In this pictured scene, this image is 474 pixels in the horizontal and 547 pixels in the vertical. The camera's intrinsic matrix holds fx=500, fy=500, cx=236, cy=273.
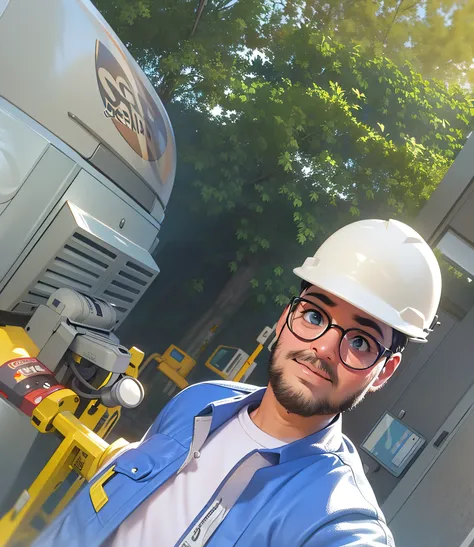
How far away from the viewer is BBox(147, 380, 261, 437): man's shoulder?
145 centimetres

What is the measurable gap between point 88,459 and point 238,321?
21.7 ft

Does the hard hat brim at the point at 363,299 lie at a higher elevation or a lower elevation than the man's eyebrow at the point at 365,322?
higher

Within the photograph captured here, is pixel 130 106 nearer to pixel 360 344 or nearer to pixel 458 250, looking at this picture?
pixel 360 344

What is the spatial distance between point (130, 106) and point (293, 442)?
2.35 meters

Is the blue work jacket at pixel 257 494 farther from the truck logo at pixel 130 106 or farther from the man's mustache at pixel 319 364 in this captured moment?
the truck logo at pixel 130 106

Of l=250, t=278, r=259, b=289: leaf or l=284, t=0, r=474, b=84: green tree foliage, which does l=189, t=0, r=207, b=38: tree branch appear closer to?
l=284, t=0, r=474, b=84: green tree foliage

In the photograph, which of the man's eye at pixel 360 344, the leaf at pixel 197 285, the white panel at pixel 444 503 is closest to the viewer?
the man's eye at pixel 360 344

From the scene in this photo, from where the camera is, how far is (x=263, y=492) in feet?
3.60

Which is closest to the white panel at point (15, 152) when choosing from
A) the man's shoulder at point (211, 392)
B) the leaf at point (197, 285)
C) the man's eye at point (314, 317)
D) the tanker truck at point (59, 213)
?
the tanker truck at point (59, 213)

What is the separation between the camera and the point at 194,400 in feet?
4.90

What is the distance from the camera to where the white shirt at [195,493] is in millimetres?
1145

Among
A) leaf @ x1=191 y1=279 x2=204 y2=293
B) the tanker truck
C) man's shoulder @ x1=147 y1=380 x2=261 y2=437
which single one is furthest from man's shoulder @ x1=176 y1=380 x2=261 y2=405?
leaf @ x1=191 y1=279 x2=204 y2=293

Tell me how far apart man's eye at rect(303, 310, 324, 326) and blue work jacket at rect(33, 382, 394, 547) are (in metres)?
0.25

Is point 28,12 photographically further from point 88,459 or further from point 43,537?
point 43,537
